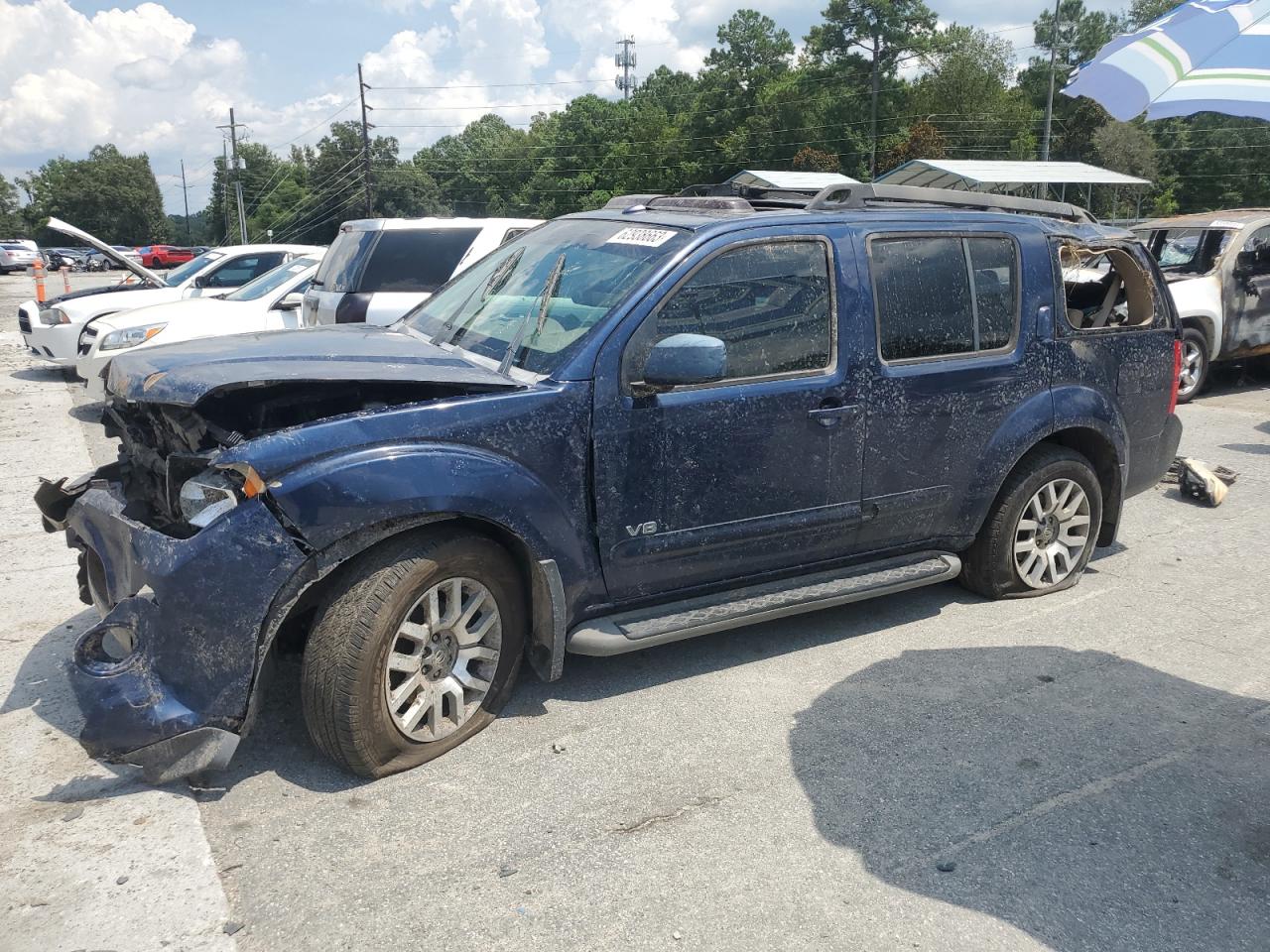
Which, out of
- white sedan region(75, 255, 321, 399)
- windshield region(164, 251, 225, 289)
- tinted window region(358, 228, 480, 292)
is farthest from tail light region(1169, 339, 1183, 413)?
windshield region(164, 251, 225, 289)

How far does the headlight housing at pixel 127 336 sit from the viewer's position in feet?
33.2

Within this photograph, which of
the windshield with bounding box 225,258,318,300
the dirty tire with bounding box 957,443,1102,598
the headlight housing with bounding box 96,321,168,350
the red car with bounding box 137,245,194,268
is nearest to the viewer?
the dirty tire with bounding box 957,443,1102,598

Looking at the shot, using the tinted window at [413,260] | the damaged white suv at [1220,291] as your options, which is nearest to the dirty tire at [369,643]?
the tinted window at [413,260]

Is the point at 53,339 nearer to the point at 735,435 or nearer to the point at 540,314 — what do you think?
the point at 540,314

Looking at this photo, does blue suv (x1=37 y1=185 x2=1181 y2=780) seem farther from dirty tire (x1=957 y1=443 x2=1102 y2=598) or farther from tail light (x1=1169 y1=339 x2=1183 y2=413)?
tail light (x1=1169 y1=339 x2=1183 y2=413)

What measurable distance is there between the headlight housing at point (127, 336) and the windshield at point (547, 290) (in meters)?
6.49

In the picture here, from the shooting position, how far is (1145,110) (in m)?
4.00

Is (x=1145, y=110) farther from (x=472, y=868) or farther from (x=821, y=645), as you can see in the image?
(x=472, y=868)

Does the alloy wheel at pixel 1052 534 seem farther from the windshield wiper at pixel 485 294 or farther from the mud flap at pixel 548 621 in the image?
the windshield wiper at pixel 485 294

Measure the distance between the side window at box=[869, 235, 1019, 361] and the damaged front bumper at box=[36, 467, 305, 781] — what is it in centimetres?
272

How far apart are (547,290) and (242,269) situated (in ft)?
34.9

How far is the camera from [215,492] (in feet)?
10.8

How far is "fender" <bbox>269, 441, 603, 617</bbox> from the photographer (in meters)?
3.23

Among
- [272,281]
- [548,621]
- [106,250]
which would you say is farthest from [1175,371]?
[272,281]
